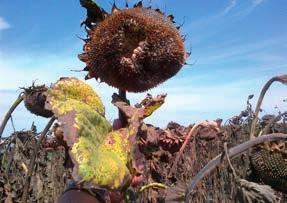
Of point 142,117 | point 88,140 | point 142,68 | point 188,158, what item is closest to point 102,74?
point 142,68

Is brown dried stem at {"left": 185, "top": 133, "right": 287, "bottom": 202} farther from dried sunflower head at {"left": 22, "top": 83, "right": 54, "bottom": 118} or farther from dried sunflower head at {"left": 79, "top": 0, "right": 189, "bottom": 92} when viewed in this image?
dried sunflower head at {"left": 22, "top": 83, "right": 54, "bottom": 118}

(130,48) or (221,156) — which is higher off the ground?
(130,48)

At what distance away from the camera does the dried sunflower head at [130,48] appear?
1.28 metres

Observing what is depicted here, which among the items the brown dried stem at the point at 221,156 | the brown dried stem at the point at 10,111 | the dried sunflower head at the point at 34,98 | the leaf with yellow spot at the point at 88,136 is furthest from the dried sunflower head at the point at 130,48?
the brown dried stem at the point at 10,111

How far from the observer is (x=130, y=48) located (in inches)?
51.5

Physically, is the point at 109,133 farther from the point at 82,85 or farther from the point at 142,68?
the point at 142,68

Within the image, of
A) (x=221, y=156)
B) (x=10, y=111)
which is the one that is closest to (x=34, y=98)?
(x=10, y=111)

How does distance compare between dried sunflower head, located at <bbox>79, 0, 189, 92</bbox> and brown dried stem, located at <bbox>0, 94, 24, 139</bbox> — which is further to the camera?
brown dried stem, located at <bbox>0, 94, 24, 139</bbox>

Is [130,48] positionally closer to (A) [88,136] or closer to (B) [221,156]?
(A) [88,136]

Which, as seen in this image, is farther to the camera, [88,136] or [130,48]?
[130,48]

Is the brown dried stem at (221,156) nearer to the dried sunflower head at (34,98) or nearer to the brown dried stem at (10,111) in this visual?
the dried sunflower head at (34,98)

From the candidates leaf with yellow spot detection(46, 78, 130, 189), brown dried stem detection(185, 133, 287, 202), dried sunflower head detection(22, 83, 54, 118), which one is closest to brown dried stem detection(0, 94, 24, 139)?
dried sunflower head detection(22, 83, 54, 118)

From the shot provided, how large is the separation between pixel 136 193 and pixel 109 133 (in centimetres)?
39

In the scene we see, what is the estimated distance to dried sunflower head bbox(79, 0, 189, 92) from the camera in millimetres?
1279
